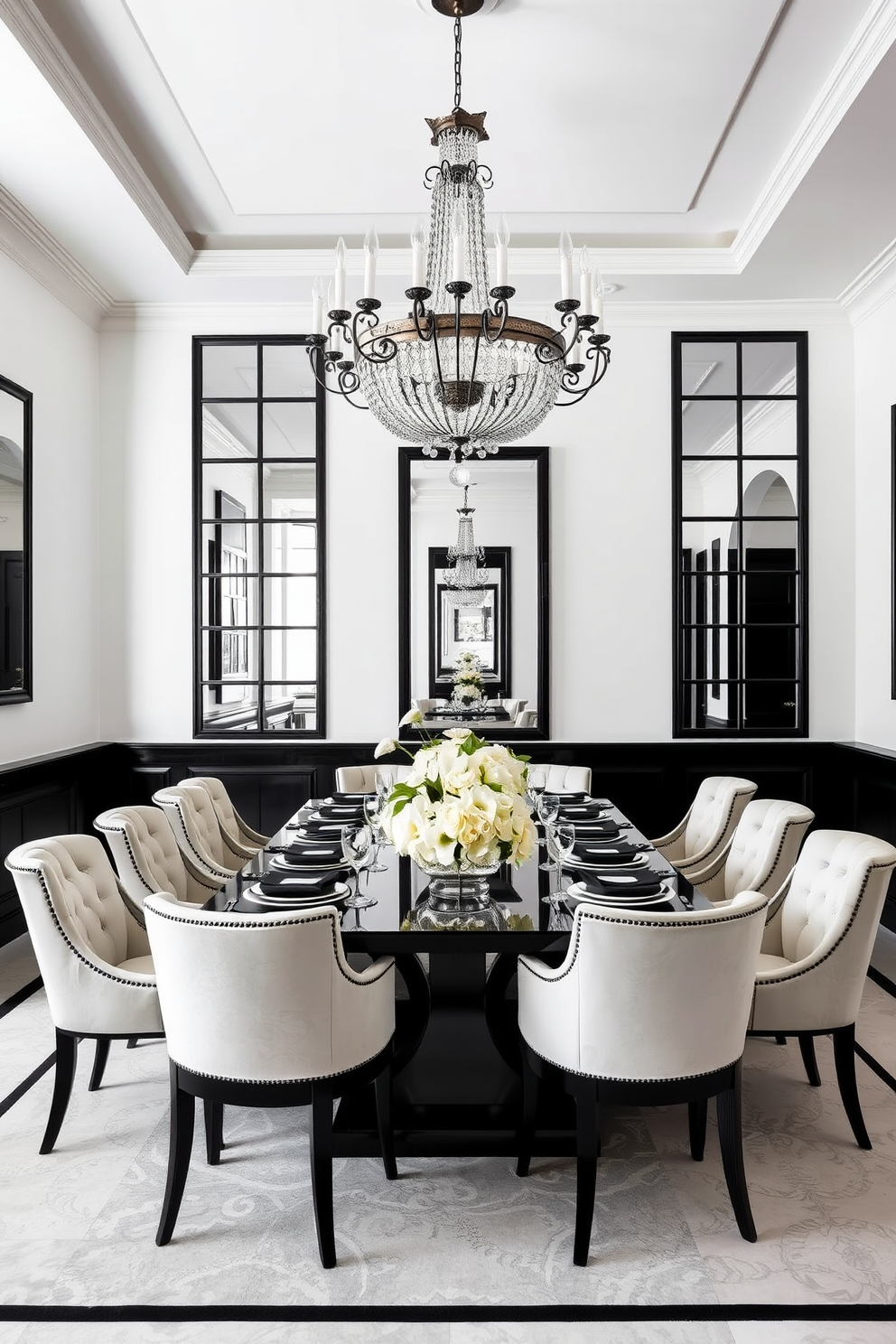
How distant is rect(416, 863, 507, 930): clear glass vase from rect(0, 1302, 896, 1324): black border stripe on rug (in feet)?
2.49

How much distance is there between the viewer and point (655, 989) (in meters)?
1.85

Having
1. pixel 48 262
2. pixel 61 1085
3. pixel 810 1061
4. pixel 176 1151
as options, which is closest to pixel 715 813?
pixel 810 1061

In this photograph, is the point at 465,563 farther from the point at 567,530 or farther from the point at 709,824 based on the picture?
the point at 709,824

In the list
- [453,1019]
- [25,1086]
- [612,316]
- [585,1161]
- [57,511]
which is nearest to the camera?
[585,1161]

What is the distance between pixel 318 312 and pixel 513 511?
229 cm

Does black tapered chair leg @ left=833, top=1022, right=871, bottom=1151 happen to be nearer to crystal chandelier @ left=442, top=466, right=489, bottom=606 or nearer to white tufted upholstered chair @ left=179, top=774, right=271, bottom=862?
white tufted upholstered chair @ left=179, top=774, right=271, bottom=862

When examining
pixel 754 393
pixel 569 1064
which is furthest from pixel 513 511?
pixel 569 1064

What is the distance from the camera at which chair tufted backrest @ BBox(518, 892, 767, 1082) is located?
1.83m

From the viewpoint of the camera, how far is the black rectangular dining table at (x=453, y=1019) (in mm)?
2088

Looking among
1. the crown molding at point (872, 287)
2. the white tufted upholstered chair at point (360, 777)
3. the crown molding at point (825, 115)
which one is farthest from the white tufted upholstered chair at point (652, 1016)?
the crown molding at point (872, 287)

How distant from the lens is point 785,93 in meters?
3.18

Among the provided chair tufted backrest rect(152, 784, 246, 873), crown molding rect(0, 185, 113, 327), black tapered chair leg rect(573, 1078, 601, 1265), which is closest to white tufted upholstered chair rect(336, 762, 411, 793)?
chair tufted backrest rect(152, 784, 246, 873)

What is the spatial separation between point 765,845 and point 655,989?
4.15ft

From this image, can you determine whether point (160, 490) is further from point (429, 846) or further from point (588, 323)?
point (429, 846)
